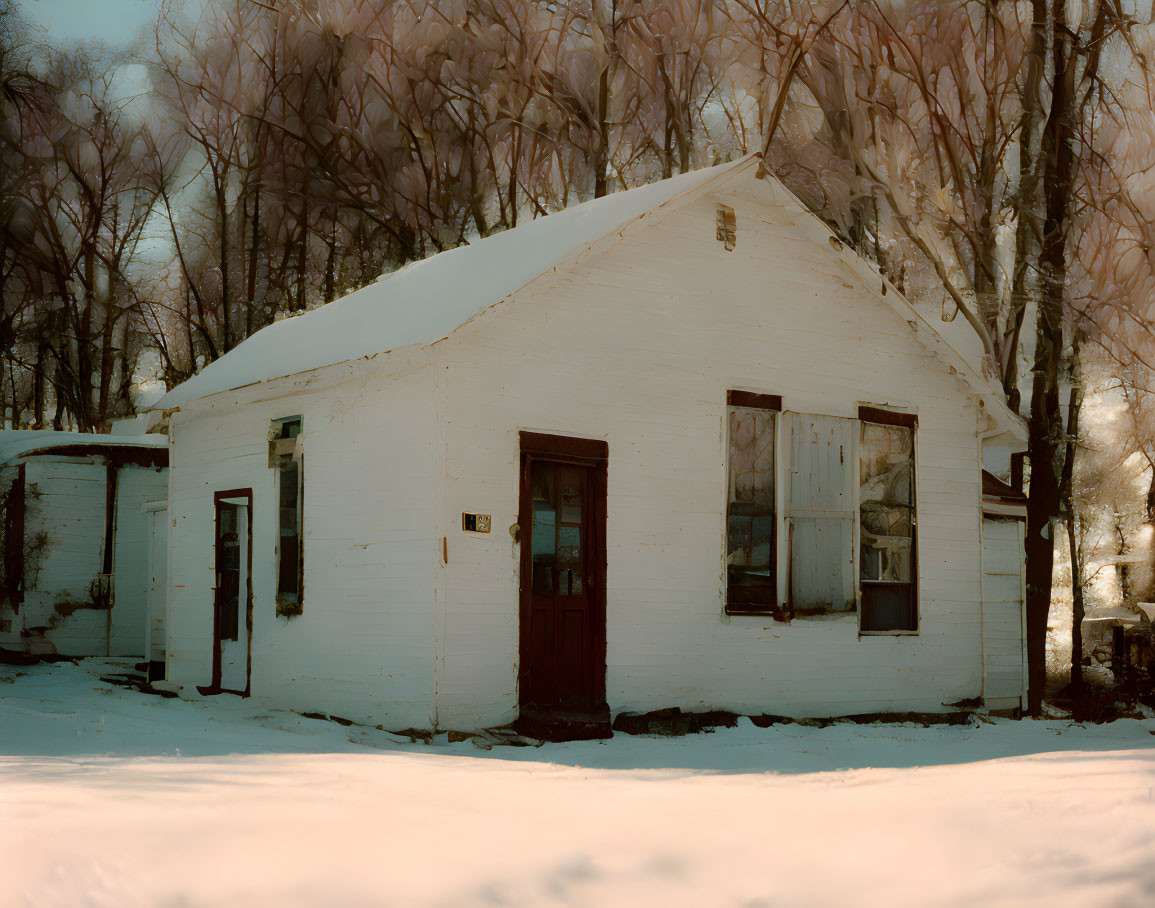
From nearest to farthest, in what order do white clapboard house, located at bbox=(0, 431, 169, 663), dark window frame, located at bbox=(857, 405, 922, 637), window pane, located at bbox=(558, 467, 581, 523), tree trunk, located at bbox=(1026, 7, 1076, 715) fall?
1. window pane, located at bbox=(558, 467, 581, 523)
2. dark window frame, located at bbox=(857, 405, 922, 637)
3. white clapboard house, located at bbox=(0, 431, 169, 663)
4. tree trunk, located at bbox=(1026, 7, 1076, 715)

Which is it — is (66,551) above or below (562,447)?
below

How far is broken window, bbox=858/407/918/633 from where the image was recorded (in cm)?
1188

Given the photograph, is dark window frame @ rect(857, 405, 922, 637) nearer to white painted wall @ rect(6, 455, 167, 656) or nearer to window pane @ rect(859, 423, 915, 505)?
window pane @ rect(859, 423, 915, 505)

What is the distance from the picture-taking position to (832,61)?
19219 millimetres

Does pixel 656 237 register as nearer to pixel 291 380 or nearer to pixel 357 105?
pixel 291 380

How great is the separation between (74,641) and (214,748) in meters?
9.68

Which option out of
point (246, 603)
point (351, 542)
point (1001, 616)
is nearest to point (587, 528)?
point (351, 542)

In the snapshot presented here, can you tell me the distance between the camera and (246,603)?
11.6 meters

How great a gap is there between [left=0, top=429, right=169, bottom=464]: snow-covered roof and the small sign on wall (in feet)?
29.1

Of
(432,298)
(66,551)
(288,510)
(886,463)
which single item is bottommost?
(66,551)

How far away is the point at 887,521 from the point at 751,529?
1723 mm

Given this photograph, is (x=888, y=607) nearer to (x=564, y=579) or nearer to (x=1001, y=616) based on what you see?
(x=1001, y=616)

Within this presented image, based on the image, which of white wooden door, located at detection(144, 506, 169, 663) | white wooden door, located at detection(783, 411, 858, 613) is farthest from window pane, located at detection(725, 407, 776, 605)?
white wooden door, located at detection(144, 506, 169, 663)

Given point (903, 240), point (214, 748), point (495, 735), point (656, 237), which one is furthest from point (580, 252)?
point (903, 240)
